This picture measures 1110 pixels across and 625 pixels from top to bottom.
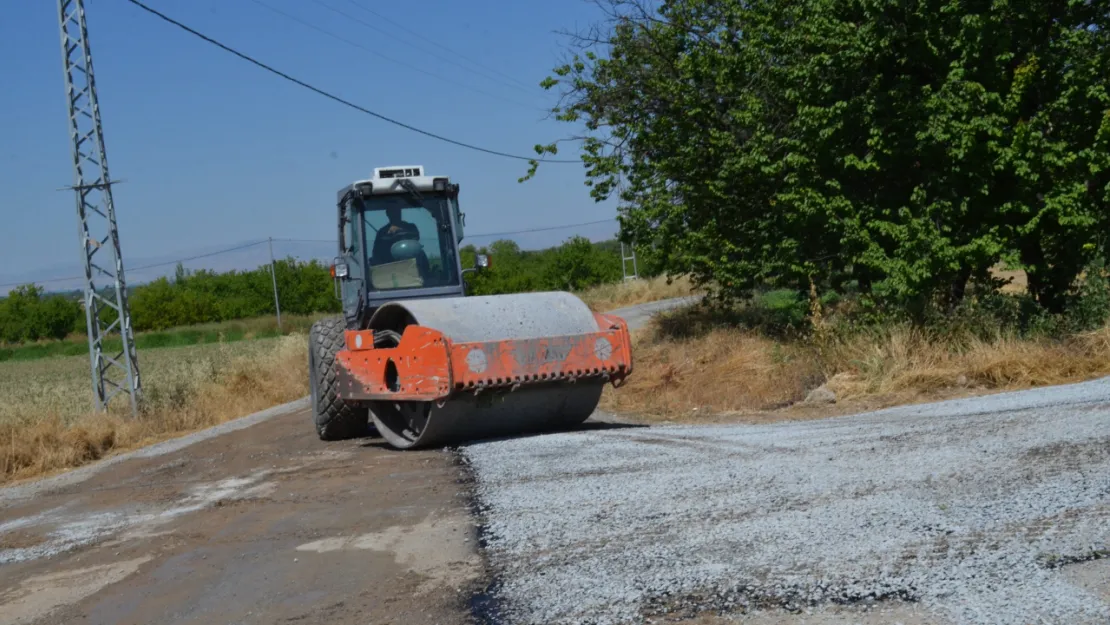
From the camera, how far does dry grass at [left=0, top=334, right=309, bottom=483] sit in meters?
13.4

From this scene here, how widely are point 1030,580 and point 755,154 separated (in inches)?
457

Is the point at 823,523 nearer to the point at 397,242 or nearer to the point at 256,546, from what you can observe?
the point at 256,546

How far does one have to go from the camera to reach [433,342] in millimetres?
8828

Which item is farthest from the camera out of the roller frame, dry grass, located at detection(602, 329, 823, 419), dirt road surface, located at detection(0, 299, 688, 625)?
dry grass, located at detection(602, 329, 823, 419)

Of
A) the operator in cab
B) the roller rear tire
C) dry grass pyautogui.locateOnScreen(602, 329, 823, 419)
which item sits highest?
the operator in cab

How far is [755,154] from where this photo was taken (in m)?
15.5

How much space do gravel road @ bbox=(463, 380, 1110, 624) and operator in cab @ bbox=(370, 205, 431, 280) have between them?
3736mm

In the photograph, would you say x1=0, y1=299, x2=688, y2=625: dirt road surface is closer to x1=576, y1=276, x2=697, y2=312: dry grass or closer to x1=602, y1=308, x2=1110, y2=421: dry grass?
x1=602, y1=308, x2=1110, y2=421: dry grass

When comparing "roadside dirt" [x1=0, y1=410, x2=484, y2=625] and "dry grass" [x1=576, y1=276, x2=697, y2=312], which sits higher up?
"dry grass" [x1=576, y1=276, x2=697, y2=312]

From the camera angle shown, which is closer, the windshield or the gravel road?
the gravel road

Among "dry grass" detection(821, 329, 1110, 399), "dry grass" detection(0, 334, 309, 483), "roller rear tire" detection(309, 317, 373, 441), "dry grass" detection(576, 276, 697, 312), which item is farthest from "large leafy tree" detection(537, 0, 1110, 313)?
"dry grass" detection(576, 276, 697, 312)

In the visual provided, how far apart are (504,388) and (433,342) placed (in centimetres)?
71

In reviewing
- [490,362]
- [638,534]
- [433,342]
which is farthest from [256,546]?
[490,362]

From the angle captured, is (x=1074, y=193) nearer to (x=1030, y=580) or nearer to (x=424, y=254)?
(x=424, y=254)
